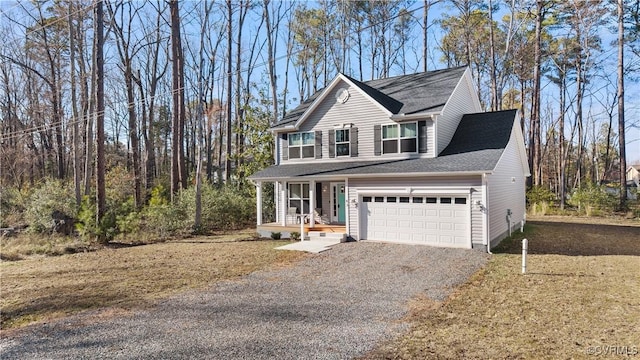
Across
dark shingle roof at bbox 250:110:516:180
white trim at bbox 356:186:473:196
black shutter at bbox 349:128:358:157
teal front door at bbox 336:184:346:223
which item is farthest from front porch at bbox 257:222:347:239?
black shutter at bbox 349:128:358:157

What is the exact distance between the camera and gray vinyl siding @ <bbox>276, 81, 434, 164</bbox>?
14180mm

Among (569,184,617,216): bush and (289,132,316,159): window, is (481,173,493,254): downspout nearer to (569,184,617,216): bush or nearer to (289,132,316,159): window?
(289,132,316,159): window

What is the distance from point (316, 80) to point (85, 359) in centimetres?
2974

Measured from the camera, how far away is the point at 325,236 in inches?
523

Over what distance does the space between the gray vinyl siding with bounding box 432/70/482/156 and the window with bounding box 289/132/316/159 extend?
5398 millimetres

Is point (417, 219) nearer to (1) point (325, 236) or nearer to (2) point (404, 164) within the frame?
(2) point (404, 164)

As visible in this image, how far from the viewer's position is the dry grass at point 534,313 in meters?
4.56

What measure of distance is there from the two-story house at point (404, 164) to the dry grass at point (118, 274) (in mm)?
3026

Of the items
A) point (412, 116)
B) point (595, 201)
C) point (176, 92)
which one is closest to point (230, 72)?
point (176, 92)

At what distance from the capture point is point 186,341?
191 inches

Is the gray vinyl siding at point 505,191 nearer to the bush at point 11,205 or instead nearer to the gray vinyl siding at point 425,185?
the gray vinyl siding at point 425,185

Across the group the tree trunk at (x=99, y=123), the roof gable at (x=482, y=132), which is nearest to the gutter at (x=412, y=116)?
the roof gable at (x=482, y=132)

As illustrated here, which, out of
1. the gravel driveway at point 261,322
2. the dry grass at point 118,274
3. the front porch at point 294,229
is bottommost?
the dry grass at point 118,274

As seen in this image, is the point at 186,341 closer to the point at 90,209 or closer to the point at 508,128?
the point at 90,209
